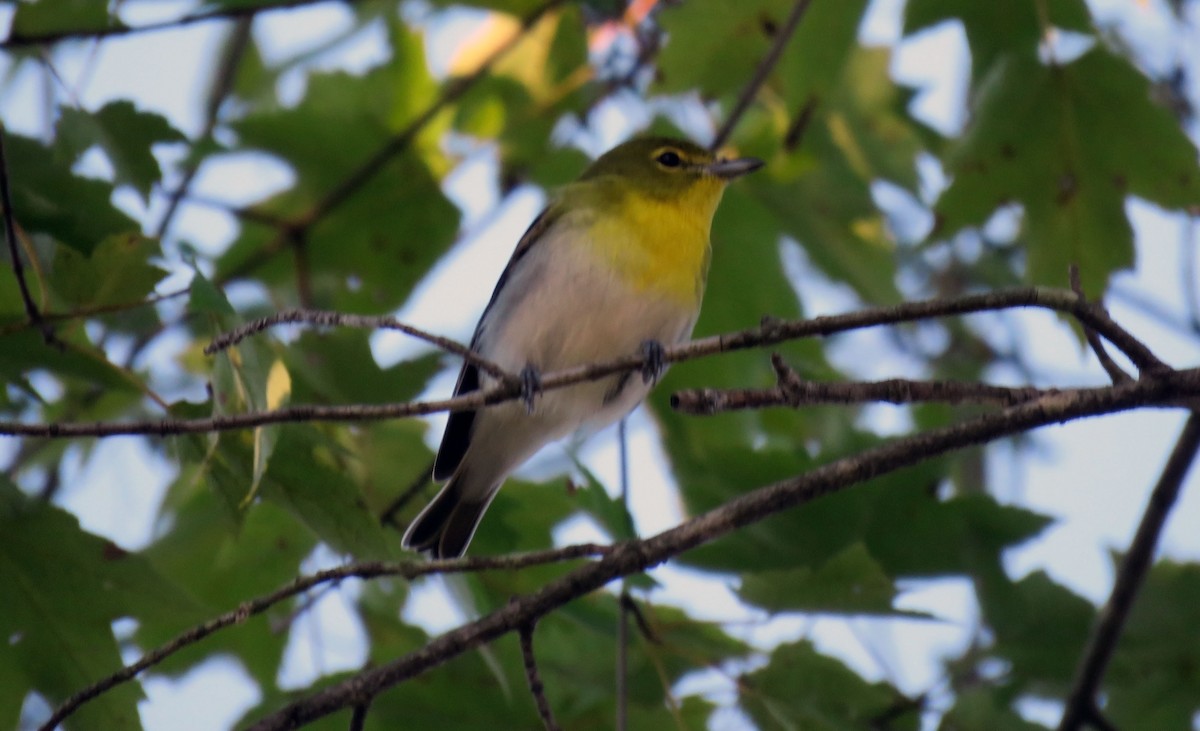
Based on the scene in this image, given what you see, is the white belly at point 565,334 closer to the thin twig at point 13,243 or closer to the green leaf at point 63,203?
the green leaf at point 63,203

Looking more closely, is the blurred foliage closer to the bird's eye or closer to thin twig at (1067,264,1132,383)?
the bird's eye

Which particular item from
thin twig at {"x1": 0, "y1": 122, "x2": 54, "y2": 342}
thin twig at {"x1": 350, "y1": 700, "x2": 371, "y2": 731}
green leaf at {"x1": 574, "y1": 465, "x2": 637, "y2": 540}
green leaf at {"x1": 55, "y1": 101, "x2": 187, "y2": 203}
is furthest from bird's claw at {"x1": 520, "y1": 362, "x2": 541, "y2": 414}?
green leaf at {"x1": 55, "y1": 101, "x2": 187, "y2": 203}

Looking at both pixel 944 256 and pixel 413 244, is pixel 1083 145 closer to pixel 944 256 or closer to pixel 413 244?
pixel 413 244

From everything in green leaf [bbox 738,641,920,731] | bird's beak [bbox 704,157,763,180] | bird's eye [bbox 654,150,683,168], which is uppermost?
bird's eye [bbox 654,150,683,168]

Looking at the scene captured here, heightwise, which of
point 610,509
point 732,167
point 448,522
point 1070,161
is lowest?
point 610,509

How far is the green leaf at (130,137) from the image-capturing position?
12.0 ft

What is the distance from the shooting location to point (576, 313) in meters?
4.34

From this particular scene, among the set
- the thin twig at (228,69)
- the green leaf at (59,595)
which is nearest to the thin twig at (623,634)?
the green leaf at (59,595)

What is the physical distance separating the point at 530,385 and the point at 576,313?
1480 mm

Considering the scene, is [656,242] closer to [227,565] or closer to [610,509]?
[610,509]

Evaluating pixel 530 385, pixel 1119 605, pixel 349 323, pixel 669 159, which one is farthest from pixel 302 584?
pixel 669 159

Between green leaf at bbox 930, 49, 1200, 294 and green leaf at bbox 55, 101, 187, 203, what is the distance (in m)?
2.36

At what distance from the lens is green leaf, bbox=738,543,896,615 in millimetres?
3467

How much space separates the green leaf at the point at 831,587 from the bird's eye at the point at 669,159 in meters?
1.89
